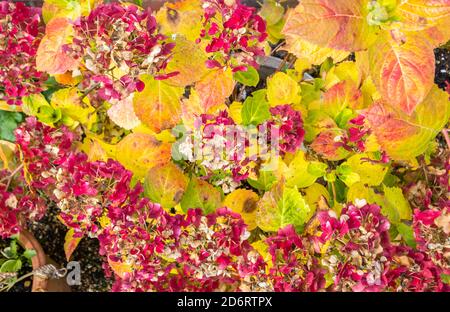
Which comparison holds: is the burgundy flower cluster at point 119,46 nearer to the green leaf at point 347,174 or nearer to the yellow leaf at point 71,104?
the yellow leaf at point 71,104

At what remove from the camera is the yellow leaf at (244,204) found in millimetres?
979

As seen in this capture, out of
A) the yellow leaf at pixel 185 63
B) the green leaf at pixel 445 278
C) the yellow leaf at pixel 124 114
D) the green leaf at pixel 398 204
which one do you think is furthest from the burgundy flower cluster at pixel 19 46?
the green leaf at pixel 445 278

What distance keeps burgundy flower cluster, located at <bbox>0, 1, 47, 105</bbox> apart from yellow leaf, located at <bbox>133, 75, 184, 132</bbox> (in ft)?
0.86

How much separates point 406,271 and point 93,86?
735 mm

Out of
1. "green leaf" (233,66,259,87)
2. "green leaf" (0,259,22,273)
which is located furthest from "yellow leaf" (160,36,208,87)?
"green leaf" (0,259,22,273)

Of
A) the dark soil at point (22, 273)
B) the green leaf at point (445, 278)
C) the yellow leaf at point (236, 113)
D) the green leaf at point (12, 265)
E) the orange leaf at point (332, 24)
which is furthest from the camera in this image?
the dark soil at point (22, 273)

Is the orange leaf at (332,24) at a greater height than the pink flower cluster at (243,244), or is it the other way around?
the orange leaf at (332,24)

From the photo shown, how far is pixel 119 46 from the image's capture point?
72cm

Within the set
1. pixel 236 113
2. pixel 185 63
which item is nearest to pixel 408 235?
pixel 236 113

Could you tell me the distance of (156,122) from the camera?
2.80ft

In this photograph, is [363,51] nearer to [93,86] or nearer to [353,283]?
[353,283]

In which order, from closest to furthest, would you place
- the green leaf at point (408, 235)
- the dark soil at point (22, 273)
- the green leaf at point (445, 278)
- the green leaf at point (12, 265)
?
the green leaf at point (445, 278) < the green leaf at point (408, 235) < the green leaf at point (12, 265) < the dark soil at point (22, 273)

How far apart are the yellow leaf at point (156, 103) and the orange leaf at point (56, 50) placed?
130 mm

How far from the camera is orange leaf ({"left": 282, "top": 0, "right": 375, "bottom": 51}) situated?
2.27 ft
